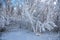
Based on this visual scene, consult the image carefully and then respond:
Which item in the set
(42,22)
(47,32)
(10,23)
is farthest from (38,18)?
(10,23)

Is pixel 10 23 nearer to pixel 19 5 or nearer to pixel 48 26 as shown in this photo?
pixel 19 5

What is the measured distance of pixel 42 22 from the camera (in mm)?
2441

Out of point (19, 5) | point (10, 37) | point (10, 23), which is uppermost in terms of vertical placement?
point (19, 5)

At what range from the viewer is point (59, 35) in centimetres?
245

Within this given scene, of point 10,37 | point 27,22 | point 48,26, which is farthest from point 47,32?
point 10,37

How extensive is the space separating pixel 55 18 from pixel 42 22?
0.60ft

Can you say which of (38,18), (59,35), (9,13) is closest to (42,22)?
(38,18)

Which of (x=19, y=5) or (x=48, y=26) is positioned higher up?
(x=19, y=5)

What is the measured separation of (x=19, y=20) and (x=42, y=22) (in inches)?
12.2

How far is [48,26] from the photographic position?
243 centimetres

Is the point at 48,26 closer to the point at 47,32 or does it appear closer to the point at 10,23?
the point at 47,32

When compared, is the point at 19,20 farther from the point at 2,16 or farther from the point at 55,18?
the point at 55,18

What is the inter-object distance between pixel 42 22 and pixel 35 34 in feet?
0.61

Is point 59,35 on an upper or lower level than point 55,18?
lower
